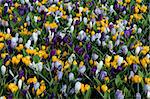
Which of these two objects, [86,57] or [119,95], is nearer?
[119,95]

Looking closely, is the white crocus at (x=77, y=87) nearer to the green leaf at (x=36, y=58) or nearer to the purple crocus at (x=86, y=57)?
the purple crocus at (x=86, y=57)

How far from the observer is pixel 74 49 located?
5270 mm

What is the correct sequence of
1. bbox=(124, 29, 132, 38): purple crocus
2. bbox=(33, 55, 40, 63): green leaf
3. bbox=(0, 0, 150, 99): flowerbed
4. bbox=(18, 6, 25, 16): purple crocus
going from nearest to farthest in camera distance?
1. bbox=(0, 0, 150, 99): flowerbed
2. bbox=(33, 55, 40, 63): green leaf
3. bbox=(124, 29, 132, 38): purple crocus
4. bbox=(18, 6, 25, 16): purple crocus

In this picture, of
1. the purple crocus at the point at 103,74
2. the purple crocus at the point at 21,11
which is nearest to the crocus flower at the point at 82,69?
the purple crocus at the point at 103,74

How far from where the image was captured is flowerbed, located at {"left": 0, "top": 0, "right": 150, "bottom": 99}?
4.46 m

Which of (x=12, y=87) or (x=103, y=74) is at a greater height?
(x=103, y=74)

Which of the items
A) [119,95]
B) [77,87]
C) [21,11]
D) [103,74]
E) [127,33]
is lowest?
[119,95]

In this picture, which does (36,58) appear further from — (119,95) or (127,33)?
(127,33)

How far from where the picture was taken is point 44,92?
4.36 meters

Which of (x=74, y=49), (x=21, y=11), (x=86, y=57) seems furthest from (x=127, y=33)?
(x=21, y=11)

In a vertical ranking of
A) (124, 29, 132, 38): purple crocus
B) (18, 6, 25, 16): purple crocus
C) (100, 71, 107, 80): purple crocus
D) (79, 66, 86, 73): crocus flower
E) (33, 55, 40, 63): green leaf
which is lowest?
(100, 71, 107, 80): purple crocus

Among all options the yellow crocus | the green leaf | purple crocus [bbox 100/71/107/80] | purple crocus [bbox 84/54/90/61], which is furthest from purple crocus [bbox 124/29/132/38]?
the yellow crocus

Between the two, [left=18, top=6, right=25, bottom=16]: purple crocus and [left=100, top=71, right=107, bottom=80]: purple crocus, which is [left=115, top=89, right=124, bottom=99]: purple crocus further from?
[left=18, top=6, right=25, bottom=16]: purple crocus

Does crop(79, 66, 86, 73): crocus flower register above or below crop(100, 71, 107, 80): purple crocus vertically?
above
